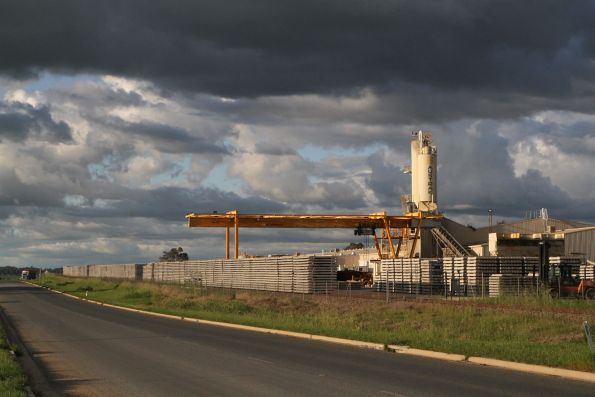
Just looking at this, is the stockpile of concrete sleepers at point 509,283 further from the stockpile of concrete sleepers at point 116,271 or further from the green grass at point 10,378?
the stockpile of concrete sleepers at point 116,271

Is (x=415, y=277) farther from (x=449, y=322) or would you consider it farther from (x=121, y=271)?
(x=121, y=271)

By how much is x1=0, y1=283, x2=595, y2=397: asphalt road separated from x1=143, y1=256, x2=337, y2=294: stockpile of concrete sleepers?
27.3 metres

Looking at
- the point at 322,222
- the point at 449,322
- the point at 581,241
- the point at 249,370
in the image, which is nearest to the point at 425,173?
the point at 322,222

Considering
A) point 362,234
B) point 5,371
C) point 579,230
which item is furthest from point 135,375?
point 362,234

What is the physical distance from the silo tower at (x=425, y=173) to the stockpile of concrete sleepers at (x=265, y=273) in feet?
80.8

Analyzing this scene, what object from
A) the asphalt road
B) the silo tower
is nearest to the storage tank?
the silo tower

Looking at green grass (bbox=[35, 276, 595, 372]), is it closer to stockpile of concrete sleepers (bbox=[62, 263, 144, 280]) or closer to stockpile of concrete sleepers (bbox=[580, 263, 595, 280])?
stockpile of concrete sleepers (bbox=[580, 263, 595, 280])

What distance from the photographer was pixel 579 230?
64250 millimetres

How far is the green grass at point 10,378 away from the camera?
13.2 m

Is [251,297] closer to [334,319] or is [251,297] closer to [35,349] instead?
[334,319]

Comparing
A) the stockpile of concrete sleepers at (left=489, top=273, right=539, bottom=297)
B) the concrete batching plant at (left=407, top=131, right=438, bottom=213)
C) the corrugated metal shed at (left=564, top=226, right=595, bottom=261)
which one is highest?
the concrete batching plant at (left=407, top=131, right=438, bottom=213)

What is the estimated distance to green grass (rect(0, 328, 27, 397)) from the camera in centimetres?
1323

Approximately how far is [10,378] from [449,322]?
1911cm

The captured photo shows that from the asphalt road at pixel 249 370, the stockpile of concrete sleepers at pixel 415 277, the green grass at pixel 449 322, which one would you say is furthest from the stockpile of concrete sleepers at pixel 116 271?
the asphalt road at pixel 249 370
